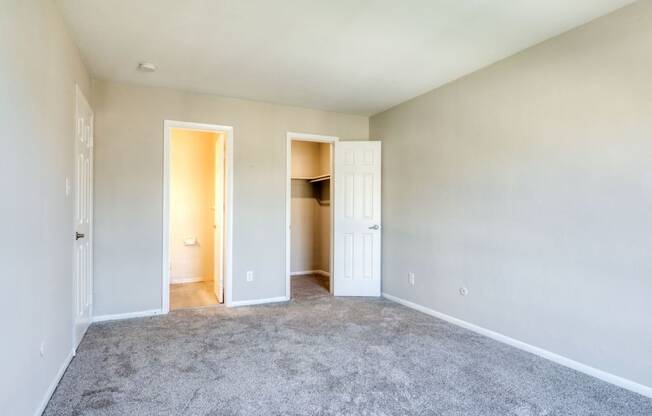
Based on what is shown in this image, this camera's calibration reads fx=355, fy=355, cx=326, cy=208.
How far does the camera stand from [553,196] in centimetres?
271

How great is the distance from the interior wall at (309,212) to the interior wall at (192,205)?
1356 millimetres

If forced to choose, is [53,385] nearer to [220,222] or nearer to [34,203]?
[34,203]

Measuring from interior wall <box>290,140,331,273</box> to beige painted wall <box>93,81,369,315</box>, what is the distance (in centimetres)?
167

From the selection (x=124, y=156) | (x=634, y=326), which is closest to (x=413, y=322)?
(x=634, y=326)

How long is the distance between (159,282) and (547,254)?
3688mm

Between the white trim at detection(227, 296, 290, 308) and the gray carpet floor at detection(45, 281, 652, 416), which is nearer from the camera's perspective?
the gray carpet floor at detection(45, 281, 652, 416)

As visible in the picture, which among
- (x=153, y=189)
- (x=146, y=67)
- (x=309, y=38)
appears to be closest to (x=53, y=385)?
(x=153, y=189)

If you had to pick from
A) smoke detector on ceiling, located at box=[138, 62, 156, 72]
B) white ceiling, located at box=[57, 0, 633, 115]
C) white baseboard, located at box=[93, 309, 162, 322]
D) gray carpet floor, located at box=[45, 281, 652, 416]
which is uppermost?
white ceiling, located at box=[57, 0, 633, 115]

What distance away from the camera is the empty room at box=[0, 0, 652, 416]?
2.08m

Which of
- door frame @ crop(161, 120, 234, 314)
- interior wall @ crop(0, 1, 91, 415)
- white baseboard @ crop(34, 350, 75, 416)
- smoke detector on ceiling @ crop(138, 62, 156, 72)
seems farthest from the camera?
door frame @ crop(161, 120, 234, 314)

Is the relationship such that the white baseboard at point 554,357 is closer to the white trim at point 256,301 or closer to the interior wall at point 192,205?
the white trim at point 256,301

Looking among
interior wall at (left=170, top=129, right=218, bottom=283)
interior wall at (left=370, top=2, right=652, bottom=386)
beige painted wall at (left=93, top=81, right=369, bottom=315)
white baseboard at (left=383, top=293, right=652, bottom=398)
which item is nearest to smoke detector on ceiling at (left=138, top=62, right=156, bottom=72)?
beige painted wall at (left=93, top=81, right=369, bottom=315)

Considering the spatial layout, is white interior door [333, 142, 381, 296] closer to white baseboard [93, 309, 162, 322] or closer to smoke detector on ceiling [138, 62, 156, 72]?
white baseboard [93, 309, 162, 322]

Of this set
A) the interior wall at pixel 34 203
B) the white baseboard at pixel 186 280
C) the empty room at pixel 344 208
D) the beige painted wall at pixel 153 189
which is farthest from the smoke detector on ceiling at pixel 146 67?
the white baseboard at pixel 186 280
